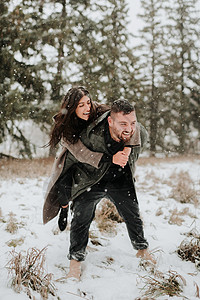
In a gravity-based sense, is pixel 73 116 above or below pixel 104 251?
above

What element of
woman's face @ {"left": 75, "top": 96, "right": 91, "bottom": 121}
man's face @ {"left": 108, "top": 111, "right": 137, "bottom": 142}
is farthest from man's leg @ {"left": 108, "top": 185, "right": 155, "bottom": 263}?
woman's face @ {"left": 75, "top": 96, "right": 91, "bottom": 121}

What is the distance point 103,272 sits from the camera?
2277 millimetres

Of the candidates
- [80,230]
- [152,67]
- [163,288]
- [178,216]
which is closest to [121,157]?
[80,230]

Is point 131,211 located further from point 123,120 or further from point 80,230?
point 123,120

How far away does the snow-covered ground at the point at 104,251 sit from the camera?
1.95 metres

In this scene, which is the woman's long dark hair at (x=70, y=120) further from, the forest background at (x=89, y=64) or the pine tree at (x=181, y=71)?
the pine tree at (x=181, y=71)

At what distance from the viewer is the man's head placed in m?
1.97

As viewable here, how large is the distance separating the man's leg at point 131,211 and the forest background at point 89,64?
5.65 m

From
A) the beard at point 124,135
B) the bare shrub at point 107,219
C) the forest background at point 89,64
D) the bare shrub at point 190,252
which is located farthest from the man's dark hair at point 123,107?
the forest background at point 89,64

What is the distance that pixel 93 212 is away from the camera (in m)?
2.35

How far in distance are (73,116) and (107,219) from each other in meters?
1.85

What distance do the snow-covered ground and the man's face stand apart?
4.08 feet

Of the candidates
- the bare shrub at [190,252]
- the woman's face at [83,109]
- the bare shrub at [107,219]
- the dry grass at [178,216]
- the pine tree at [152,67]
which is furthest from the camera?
the pine tree at [152,67]

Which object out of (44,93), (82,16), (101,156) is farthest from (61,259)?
(82,16)
